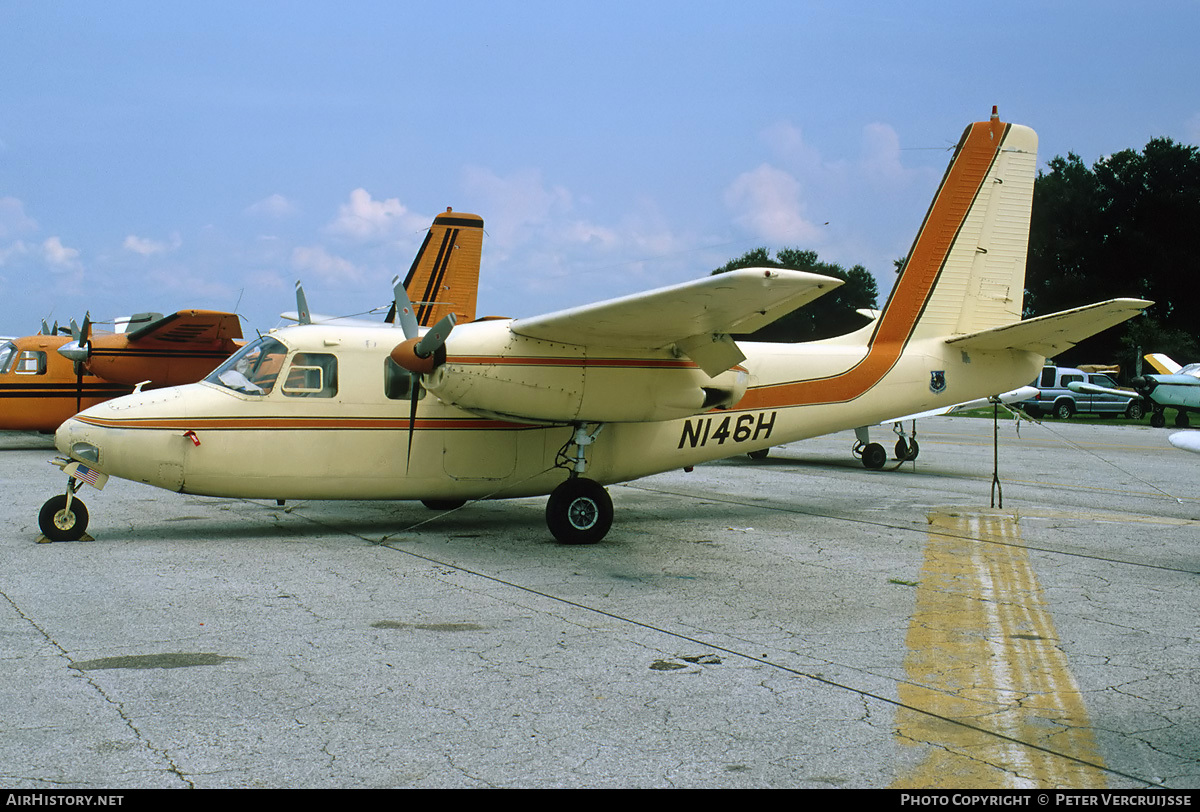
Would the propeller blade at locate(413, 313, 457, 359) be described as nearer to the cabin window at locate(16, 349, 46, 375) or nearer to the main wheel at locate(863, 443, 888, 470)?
the main wheel at locate(863, 443, 888, 470)

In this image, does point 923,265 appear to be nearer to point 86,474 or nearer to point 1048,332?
point 1048,332

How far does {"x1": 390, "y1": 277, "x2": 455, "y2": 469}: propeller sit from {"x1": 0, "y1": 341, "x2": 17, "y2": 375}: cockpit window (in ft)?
48.6

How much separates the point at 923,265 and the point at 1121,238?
174ft

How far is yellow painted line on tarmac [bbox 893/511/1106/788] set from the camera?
165 inches

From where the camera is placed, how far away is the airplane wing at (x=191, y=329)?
2178 centimetres

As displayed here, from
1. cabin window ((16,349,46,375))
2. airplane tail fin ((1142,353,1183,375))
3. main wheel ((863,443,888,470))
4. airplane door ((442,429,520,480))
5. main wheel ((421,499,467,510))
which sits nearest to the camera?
airplane door ((442,429,520,480))

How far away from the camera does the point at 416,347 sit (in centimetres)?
949

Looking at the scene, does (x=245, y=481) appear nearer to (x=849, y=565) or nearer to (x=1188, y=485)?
(x=849, y=565)

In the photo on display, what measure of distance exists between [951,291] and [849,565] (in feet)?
18.3

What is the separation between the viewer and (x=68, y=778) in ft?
12.9

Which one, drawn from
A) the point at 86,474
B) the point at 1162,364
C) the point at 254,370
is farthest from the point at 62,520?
the point at 1162,364

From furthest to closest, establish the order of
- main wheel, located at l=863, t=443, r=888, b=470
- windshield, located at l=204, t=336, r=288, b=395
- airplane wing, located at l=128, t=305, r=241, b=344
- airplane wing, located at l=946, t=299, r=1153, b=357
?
airplane wing, located at l=128, t=305, r=241, b=344, main wheel, located at l=863, t=443, r=888, b=470, airplane wing, located at l=946, t=299, r=1153, b=357, windshield, located at l=204, t=336, r=288, b=395

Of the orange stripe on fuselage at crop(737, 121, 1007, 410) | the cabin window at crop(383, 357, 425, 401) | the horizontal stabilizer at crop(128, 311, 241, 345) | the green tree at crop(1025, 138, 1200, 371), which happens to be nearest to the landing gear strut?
the cabin window at crop(383, 357, 425, 401)

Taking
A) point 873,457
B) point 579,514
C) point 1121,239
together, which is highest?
point 1121,239
